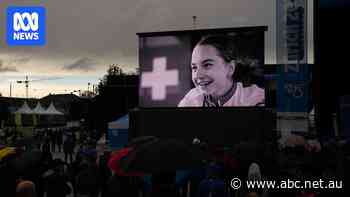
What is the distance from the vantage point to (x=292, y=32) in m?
21.7

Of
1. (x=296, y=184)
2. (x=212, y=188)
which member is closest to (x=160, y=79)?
(x=212, y=188)

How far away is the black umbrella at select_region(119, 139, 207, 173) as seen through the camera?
7.90 metres

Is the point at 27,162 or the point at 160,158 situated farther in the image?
the point at 27,162

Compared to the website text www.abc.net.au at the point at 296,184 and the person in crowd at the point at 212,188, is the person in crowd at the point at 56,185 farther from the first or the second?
the website text www.abc.net.au at the point at 296,184

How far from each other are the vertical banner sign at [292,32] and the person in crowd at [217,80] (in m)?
4.27

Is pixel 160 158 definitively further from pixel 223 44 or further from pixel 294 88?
pixel 223 44

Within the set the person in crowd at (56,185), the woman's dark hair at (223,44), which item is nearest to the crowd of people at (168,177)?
the person in crowd at (56,185)

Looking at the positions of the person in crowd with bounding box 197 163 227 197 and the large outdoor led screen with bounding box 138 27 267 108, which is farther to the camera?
the large outdoor led screen with bounding box 138 27 267 108

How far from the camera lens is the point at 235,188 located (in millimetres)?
8516

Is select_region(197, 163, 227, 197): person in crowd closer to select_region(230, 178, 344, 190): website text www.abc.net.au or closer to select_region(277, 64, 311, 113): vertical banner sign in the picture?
select_region(230, 178, 344, 190): website text www.abc.net.au

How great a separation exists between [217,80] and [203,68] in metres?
0.93

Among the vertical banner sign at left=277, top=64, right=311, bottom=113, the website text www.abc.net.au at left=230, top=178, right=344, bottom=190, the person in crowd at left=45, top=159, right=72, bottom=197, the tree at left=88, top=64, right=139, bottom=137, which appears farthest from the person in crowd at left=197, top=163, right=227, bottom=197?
the tree at left=88, top=64, right=139, bottom=137

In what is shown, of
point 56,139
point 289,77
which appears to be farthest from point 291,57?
point 56,139

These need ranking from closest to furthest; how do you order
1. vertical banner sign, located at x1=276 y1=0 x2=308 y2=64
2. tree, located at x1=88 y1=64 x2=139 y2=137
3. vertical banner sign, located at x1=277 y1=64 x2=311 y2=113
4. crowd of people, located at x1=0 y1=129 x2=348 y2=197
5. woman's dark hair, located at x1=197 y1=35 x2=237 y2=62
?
1. crowd of people, located at x1=0 y1=129 x2=348 y2=197
2. vertical banner sign, located at x1=277 y1=64 x2=311 y2=113
3. vertical banner sign, located at x1=276 y1=0 x2=308 y2=64
4. woman's dark hair, located at x1=197 y1=35 x2=237 y2=62
5. tree, located at x1=88 y1=64 x2=139 y2=137
